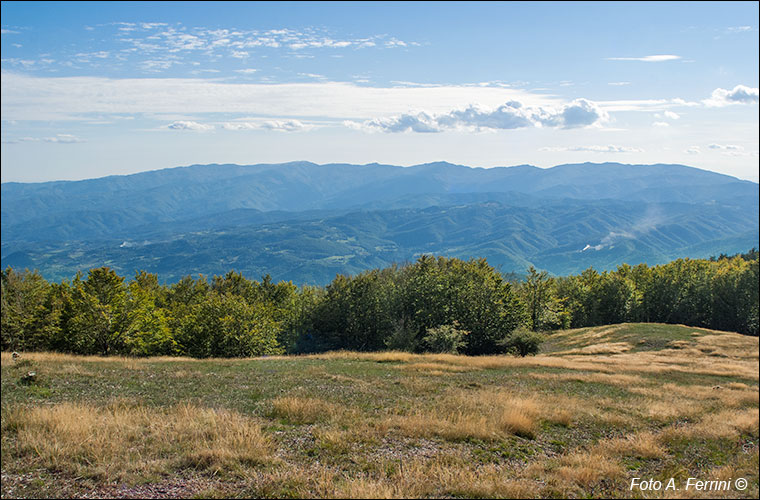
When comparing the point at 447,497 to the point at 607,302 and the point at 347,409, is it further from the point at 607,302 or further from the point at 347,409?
the point at 607,302

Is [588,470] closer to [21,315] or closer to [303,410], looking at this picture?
[303,410]

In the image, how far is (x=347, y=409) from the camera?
15.0m

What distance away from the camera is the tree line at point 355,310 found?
38625mm

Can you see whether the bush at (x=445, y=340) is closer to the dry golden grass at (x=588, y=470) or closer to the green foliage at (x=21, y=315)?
the dry golden grass at (x=588, y=470)

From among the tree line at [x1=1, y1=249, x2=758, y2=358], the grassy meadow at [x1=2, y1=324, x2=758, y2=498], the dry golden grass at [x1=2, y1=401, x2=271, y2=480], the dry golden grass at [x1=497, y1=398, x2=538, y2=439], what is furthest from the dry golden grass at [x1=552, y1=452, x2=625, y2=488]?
the dry golden grass at [x1=2, y1=401, x2=271, y2=480]

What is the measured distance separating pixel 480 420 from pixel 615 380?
42.1ft

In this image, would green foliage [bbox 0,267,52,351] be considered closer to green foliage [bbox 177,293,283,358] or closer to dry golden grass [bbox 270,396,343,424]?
green foliage [bbox 177,293,283,358]

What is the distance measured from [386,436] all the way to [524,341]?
114 ft

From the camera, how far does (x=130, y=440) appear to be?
36.6 ft

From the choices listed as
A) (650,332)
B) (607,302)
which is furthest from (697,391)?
(607,302)

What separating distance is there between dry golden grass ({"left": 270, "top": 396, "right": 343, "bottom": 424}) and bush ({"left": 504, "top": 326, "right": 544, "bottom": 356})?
106 feet

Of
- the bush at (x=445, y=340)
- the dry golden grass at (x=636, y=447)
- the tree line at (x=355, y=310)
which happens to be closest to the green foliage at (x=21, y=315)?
the tree line at (x=355, y=310)

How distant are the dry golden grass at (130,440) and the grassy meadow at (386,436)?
0.14 feet

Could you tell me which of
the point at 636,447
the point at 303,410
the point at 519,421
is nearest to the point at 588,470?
the point at 636,447
